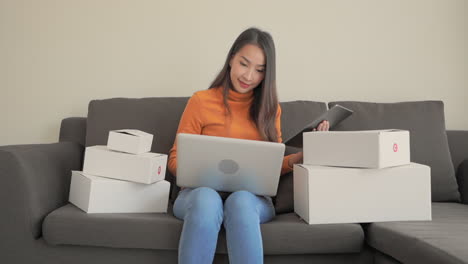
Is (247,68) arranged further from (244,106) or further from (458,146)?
(458,146)

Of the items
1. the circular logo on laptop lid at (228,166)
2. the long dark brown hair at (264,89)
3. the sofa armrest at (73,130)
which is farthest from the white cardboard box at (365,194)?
the sofa armrest at (73,130)

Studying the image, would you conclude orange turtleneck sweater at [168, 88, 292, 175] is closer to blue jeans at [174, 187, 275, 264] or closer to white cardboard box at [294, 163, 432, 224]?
white cardboard box at [294, 163, 432, 224]

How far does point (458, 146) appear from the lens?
7.23ft

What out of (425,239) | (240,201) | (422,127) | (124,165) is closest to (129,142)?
(124,165)

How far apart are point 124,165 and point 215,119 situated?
0.41 meters

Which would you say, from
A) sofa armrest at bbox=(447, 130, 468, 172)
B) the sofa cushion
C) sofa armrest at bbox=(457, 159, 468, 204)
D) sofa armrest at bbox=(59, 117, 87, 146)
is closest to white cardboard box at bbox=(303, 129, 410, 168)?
the sofa cushion

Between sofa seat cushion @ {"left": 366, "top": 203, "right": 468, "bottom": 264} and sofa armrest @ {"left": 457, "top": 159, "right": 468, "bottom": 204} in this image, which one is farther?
sofa armrest @ {"left": 457, "top": 159, "right": 468, "bottom": 204}

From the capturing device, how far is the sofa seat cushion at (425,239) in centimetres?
116

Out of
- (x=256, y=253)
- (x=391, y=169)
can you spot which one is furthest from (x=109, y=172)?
(x=391, y=169)

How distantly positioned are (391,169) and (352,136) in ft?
0.56

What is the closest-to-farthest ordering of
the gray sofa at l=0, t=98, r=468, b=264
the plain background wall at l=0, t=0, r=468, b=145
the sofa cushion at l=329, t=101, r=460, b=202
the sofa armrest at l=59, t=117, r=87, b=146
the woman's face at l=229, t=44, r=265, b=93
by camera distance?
1. the gray sofa at l=0, t=98, r=468, b=264
2. the woman's face at l=229, t=44, r=265, b=93
3. the sofa cushion at l=329, t=101, r=460, b=202
4. the sofa armrest at l=59, t=117, r=87, b=146
5. the plain background wall at l=0, t=0, r=468, b=145

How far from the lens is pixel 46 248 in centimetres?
153

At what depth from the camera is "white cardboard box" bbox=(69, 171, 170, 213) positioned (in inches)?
62.4

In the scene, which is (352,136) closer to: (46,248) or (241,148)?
(241,148)
